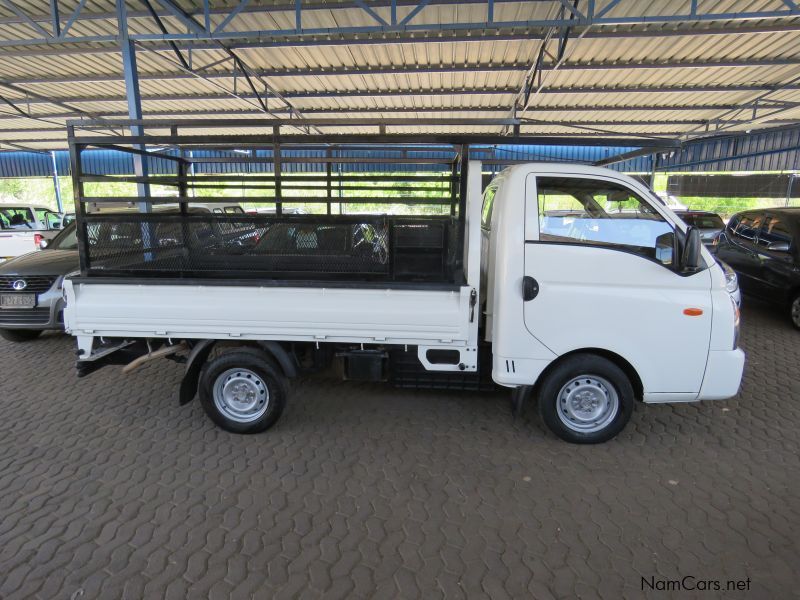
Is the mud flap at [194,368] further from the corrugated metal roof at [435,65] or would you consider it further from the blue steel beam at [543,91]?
the blue steel beam at [543,91]

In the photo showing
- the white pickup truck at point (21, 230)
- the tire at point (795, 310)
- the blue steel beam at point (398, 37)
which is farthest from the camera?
the white pickup truck at point (21, 230)

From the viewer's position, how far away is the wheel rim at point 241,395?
154 inches

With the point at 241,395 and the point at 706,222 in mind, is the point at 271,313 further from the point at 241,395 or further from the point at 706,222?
the point at 706,222

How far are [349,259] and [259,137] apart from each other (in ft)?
3.63

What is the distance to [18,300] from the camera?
599 cm

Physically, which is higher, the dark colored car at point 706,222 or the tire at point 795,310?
the dark colored car at point 706,222

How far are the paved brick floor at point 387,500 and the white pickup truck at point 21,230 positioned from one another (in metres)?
6.45

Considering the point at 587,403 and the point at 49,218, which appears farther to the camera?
the point at 49,218

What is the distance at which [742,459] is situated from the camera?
369cm

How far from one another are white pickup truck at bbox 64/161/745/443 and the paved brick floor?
475 millimetres

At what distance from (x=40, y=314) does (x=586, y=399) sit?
6427mm

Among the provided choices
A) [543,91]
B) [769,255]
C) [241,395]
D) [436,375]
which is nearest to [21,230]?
[241,395]

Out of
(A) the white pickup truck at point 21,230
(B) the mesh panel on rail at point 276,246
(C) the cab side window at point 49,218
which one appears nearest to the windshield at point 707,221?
(B) the mesh panel on rail at point 276,246

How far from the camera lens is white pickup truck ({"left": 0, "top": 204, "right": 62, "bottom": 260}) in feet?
31.3
